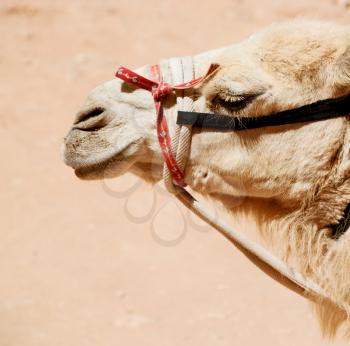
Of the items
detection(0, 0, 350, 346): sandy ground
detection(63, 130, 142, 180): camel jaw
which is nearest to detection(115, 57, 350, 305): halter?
detection(63, 130, 142, 180): camel jaw

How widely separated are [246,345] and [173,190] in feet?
6.12

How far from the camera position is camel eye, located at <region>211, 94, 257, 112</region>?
2895 millimetres

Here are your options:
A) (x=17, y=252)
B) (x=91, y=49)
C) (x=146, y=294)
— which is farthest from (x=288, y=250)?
(x=91, y=49)

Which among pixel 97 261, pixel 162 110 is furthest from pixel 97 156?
pixel 97 261

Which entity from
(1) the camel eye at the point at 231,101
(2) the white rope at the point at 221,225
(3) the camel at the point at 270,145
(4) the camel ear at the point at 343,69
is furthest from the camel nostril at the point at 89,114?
(4) the camel ear at the point at 343,69

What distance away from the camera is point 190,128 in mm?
3008

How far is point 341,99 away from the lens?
2.78 meters

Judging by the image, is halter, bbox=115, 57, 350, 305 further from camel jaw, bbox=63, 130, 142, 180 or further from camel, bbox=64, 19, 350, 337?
camel jaw, bbox=63, 130, 142, 180

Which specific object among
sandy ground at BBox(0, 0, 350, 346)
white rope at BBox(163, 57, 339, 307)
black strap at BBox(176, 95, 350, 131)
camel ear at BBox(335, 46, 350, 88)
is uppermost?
camel ear at BBox(335, 46, 350, 88)

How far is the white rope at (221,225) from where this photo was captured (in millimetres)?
2957

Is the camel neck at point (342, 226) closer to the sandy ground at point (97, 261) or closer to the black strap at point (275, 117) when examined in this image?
the black strap at point (275, 117)

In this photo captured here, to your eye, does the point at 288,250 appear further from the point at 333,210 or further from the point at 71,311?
the point at 71,311

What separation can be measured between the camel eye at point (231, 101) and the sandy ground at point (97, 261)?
2.15 metres

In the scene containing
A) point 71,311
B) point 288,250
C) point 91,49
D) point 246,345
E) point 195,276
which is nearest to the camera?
point 288,250
